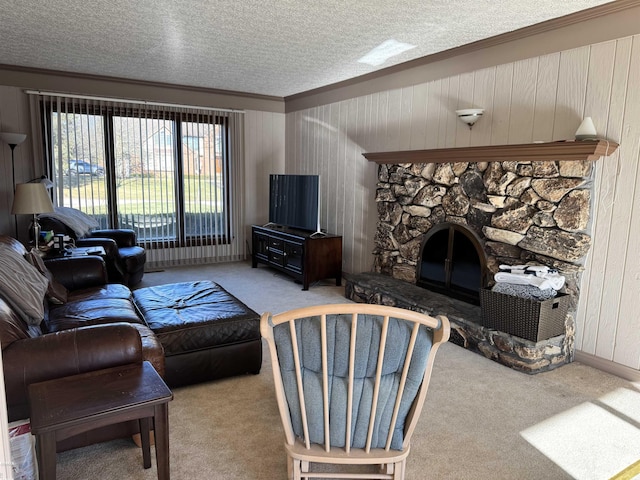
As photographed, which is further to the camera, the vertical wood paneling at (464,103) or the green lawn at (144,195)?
the green lawn at (144,195)

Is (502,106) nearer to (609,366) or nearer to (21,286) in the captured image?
(609,366)

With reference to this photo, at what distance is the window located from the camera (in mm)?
5457

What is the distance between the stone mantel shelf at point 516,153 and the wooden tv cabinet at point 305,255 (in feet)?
4.43

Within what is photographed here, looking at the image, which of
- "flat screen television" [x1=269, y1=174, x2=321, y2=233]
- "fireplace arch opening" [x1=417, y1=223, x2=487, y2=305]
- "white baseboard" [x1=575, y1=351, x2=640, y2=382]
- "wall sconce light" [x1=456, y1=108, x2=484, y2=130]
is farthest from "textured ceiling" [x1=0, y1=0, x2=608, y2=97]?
"white baseboard" [x1=575, y1=351, x2=640, y2=382]

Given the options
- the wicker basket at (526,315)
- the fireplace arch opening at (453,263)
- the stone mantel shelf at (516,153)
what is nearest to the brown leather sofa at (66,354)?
the wicker basket at (526,315)

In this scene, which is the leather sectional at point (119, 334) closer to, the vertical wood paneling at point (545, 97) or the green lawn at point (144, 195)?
the green lawn at point (144, 195)

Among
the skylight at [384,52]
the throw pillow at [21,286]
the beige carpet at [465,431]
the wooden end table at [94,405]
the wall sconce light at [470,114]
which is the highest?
the skylight at [384,52]

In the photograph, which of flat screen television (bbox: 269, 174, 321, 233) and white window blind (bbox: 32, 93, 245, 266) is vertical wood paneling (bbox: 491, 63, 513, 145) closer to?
flat screen television (bbox: 269, 174, 321, 233)

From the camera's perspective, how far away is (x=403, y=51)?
4.16 m

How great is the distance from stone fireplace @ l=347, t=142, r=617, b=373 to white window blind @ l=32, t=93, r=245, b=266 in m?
2.62

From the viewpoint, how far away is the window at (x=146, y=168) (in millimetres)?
5457

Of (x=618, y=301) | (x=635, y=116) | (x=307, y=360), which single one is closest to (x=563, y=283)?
(x=618, y=301)

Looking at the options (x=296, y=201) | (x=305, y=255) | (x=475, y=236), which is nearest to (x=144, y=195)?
(x=296, y=201)

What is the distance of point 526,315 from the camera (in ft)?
10.2
